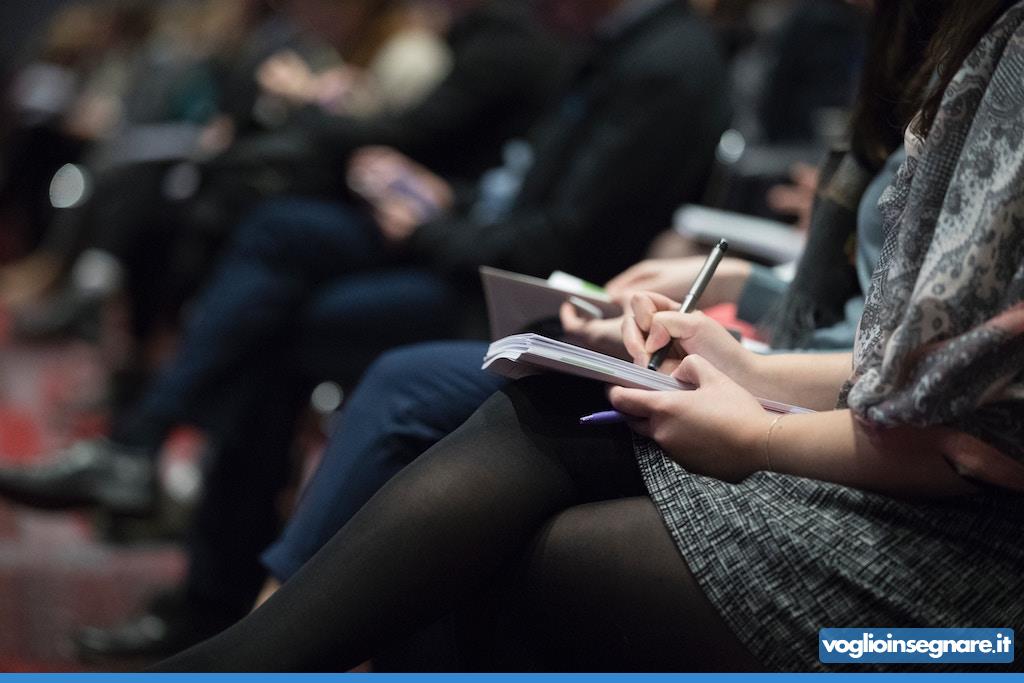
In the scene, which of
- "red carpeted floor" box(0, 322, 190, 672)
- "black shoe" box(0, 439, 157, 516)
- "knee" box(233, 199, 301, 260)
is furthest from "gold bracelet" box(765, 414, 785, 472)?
"black shoe" box(0, 439, 157, 516)

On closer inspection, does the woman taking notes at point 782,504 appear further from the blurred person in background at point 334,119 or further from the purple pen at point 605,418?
the blurred person in background at point 334,119

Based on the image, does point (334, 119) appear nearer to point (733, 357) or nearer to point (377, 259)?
point (377, 259)

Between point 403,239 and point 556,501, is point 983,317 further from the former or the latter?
point 403,239

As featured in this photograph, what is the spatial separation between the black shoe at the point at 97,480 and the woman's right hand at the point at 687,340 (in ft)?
4.80

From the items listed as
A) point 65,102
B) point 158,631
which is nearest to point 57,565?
point 158,631

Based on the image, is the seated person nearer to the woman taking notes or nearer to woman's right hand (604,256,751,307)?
woman's right hand (604,256,751,307)

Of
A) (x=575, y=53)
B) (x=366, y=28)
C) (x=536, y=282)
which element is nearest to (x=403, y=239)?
(x=575, y=53)

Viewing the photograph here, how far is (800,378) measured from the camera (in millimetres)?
1129

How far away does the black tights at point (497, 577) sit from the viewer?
0.93 meters

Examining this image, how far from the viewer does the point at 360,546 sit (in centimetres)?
95

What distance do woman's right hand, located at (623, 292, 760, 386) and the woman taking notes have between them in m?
0.07

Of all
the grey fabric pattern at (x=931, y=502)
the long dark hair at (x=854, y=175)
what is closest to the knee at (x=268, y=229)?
the long dark hair at (x=854, y=175)

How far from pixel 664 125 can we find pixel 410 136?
69 centimetres

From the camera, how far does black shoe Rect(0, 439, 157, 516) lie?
2254mm
